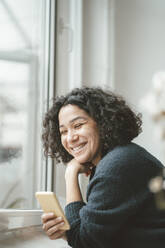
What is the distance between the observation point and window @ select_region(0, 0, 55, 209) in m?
1.53

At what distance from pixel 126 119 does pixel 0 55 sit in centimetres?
59

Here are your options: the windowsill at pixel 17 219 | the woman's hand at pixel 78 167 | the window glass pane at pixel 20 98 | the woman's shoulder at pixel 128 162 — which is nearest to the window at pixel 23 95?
the window glass pane at pixel 20 98

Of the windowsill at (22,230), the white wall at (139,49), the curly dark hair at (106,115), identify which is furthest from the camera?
the white wall at (139,49)

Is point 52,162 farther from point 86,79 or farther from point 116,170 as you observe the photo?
point 116,170

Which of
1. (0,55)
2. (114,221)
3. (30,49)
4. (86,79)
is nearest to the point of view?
(114,221)

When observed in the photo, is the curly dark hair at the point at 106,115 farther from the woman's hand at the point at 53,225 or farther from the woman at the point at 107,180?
the woman's hand at the point at 53,225

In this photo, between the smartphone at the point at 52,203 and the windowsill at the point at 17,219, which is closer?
the smartphone at the point at 52,203

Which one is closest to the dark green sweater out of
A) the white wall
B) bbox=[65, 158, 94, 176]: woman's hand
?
bbox=[65, 158, 94, 176]: woman's hand

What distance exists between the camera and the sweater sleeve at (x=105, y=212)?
3.30 feet

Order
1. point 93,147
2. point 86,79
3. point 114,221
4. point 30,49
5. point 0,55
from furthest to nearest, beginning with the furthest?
point 86,79, point 30,49, point 0,55, point 93,147, point 114,221

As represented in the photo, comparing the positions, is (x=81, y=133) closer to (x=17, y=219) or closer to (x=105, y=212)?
(x=105, y=212)

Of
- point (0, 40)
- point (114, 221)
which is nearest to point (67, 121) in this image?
point (114, 221)

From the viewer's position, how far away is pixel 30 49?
1667 mm

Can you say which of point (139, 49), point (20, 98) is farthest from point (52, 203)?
point (139, 49)
